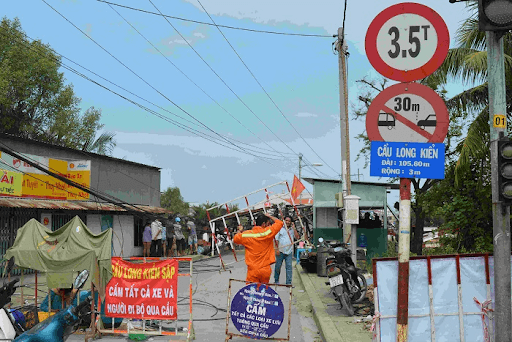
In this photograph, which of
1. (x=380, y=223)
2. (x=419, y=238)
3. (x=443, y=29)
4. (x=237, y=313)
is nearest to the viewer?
(x=443, y=29)

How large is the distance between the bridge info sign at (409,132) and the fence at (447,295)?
1.27 m

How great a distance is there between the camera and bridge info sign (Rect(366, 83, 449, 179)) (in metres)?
5.43

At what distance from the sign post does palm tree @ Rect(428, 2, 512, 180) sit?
871 centimetres

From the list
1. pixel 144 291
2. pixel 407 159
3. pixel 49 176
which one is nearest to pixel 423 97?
pixel 407 159

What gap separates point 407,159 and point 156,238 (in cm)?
1958

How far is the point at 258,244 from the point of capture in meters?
8.98

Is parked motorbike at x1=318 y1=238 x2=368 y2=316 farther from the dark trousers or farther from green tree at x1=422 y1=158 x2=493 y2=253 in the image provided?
the dark trousers

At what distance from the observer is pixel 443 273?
6285 millimetres

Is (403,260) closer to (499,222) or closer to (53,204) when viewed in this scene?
(499,222)

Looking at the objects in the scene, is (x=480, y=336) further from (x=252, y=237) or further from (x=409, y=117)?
(x=252, y=237)

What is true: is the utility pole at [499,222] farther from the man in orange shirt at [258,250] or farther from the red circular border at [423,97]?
the man in orange shirt at [258,250]

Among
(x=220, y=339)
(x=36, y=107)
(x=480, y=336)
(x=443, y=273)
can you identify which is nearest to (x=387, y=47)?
(x=443, y=273)

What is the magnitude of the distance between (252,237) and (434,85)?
18626 millimetres

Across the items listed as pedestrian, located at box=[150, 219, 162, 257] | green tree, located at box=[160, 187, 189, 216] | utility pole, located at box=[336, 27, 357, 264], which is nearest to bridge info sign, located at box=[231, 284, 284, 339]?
utility pole, located at box=[336, 27, 357, 264]
